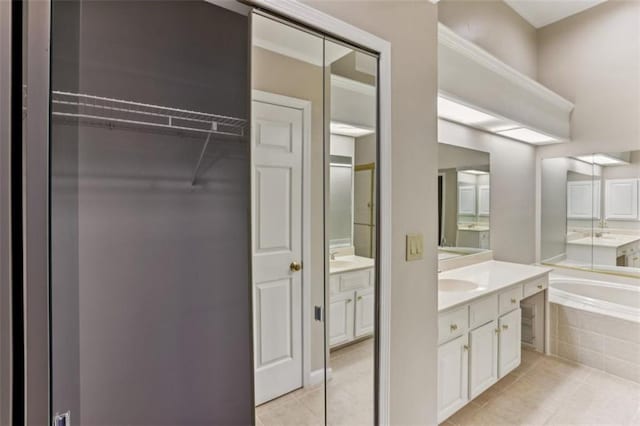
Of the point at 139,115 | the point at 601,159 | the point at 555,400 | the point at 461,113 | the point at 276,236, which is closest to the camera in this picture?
the point at 139,115

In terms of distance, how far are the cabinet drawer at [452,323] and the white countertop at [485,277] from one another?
0.18 feet

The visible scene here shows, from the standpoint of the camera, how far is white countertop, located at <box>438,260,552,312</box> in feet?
5.77

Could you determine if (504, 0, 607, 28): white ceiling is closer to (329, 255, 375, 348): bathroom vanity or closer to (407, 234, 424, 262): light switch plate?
(407, 234, 424, 262): light switch plate

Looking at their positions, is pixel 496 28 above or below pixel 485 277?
above

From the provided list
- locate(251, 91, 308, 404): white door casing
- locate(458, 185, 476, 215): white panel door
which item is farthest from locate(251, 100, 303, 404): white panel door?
locate(458, 185, 476, 215): white panel door

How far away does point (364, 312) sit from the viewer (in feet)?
4.04

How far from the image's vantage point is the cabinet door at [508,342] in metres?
2.04

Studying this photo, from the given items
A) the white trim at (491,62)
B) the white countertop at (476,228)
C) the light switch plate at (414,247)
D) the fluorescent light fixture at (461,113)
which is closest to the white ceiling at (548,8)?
the white trim at (491,62)

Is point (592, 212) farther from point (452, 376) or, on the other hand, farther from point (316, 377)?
point (316, 377)

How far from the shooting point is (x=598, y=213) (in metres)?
2.91

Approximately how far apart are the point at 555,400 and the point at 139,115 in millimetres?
2826

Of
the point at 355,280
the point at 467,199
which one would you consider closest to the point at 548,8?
the point at 467,199

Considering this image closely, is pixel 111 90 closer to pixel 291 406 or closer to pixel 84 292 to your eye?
pixel 84 292

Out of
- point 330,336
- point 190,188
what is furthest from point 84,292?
point 330,336
